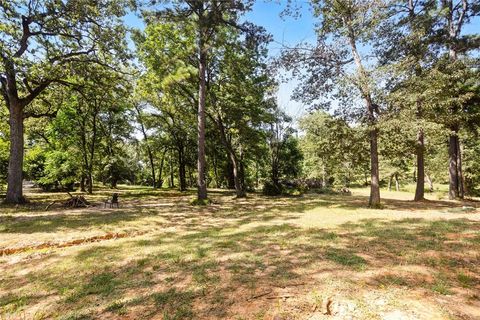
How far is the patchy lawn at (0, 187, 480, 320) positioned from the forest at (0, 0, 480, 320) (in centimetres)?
3

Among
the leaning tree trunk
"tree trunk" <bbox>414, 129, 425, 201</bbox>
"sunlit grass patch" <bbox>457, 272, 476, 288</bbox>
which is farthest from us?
the leaning tree trunk

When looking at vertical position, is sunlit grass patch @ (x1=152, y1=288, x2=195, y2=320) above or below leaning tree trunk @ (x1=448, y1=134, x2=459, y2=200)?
below

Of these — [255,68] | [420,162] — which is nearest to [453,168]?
[420,162]

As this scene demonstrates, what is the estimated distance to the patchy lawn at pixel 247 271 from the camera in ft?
11.5

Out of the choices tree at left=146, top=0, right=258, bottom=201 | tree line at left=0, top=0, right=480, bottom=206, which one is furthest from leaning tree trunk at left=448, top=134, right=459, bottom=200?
tree at left=146, top=0, right=258, bottom=201

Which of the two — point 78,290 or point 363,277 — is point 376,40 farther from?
point 78,290

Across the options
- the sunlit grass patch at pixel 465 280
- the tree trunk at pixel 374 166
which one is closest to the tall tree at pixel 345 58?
the tree trunk at pixel 374 166

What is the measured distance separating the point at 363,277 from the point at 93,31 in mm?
17189

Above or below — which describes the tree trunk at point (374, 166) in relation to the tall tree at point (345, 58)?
below

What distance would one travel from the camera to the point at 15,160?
14164 millimetres

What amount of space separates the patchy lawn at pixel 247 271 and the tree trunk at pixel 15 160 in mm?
6737

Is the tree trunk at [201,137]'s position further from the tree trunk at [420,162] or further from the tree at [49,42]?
A: the tree trunk at [420,162]

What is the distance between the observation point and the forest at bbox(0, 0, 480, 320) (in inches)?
155

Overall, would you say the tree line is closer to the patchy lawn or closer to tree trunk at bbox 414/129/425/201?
tree trunk at bbox 414/129/425/201
